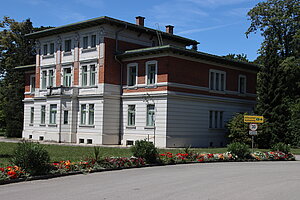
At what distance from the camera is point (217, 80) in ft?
125

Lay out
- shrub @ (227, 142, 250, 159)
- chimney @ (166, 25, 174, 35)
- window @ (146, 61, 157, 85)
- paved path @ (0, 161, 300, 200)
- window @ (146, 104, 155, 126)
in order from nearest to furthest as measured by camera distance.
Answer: paved path @ (0, 161, 300, 200) → shrub @ (227, 142, 250, 159) → window @ (146, 104, 155, 126) → window @ (146, 61, 157, 85) → chimney @ (166, 25, 174, 35)

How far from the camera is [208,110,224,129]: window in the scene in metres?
37.1

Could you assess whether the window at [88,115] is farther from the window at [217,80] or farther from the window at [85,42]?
the window at [217,80]

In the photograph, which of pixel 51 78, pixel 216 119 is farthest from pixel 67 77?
pixel 216 119

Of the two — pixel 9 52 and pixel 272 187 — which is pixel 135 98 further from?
pixel 9 52

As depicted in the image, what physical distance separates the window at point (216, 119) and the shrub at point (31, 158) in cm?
2454

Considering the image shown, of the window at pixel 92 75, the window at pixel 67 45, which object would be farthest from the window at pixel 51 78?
the window at pixel 92 75

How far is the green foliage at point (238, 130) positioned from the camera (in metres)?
34.2

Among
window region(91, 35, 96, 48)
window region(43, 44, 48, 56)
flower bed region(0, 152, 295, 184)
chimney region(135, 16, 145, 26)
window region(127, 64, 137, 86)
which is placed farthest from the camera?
window region(43, 44, 48, 56)

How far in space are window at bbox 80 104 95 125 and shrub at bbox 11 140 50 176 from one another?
22630 mm

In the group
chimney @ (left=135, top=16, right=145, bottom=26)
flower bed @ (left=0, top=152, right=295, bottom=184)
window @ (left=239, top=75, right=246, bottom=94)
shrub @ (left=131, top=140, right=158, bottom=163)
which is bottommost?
flower bed @ (left=0, top=152, right=295, bottom=184)

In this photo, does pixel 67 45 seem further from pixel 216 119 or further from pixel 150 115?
pixel 216 119

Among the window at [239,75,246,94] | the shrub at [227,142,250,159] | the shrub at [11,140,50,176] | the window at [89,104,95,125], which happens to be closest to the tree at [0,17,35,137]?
the window at [89,104,95,125]

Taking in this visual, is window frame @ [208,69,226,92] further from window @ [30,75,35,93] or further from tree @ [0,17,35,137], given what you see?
tree @ [0,17,35,137]
